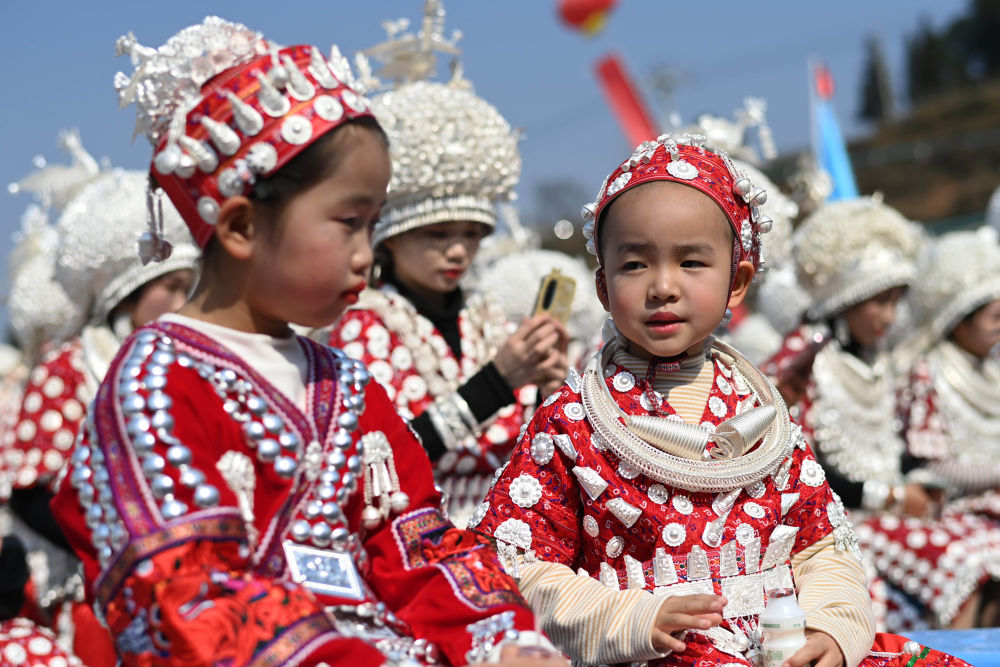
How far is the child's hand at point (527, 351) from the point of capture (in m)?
3.31

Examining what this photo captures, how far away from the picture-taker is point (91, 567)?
186 cm

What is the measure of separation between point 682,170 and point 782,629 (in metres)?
1.02

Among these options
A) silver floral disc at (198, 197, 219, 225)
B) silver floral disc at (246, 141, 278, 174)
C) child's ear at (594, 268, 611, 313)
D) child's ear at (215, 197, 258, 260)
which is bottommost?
child's ear at (594, 268, 611, 313)

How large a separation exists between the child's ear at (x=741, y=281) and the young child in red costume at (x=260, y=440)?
0.97 meters

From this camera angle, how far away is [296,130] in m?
1.97

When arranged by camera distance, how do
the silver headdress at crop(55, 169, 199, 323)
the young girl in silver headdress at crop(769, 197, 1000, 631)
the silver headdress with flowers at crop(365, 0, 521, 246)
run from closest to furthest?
1. the silver headdress with flowers at crop(365, 0, 521, 246)
2. the silver headdress at crop(55, 169, 199, 323)
3. the young girl in silver headdress at crop(769, 197, 1000, 631)

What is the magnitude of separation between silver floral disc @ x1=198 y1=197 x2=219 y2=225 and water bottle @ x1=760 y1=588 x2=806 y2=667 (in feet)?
4.45

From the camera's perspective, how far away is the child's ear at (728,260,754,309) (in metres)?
2.66

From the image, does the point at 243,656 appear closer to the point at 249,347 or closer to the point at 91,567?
the point at 91,567

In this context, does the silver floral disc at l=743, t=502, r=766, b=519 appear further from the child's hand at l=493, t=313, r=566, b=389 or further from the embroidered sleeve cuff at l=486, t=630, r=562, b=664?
the child's hand at l=493, t=313, r=566, b=389

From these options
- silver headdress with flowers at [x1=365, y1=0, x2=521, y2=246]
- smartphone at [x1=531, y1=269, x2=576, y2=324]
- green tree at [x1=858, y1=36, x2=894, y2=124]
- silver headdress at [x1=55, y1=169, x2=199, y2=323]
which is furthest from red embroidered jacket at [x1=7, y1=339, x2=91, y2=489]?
green tree at [x1=858, y1=36, x2=894, y2=124]

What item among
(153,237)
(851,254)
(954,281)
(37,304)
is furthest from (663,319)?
(37,304)

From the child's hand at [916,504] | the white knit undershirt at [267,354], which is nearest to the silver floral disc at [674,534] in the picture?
the white knit undershirt at [267,354]

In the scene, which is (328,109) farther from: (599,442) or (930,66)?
(930,66)
